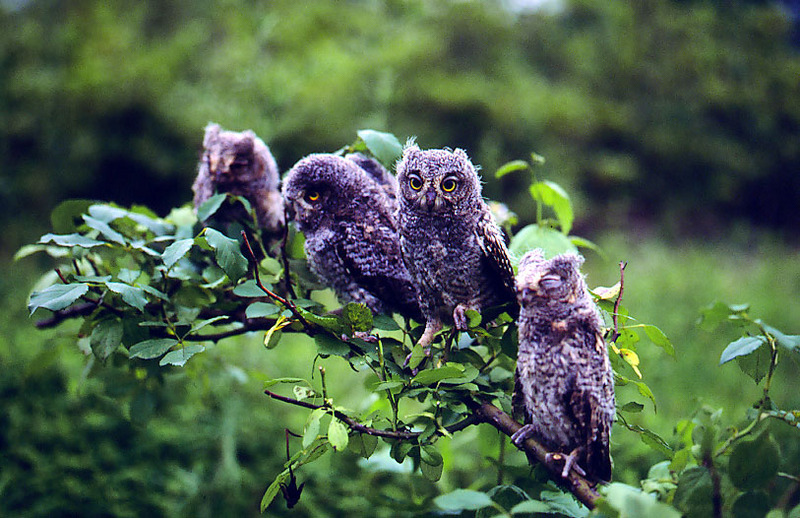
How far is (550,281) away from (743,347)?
0.29 meters

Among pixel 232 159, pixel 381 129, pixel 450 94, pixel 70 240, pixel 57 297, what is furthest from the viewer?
pixel 450 94

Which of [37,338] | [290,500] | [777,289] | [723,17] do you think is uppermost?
[723,17]

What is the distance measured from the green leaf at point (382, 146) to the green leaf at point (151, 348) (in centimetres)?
45

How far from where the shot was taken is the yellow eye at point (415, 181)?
2.65 ft

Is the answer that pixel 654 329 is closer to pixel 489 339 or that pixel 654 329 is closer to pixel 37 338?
pixel 489 339

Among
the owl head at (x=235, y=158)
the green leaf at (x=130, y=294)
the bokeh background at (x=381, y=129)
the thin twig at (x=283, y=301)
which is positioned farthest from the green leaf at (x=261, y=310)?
the bokeh background at (x=381, y=129)

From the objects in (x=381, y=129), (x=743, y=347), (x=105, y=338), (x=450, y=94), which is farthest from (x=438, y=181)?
(x=450, y=94)

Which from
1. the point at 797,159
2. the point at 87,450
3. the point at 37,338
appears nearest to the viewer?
the point at 87,450

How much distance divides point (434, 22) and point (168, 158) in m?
3.23

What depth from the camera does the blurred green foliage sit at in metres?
5.07

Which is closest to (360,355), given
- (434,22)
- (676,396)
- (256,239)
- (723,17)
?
(256,239)

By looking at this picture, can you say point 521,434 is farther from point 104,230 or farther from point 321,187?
point 104,230

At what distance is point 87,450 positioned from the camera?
2348 millimetres

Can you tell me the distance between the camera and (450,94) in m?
5.64
